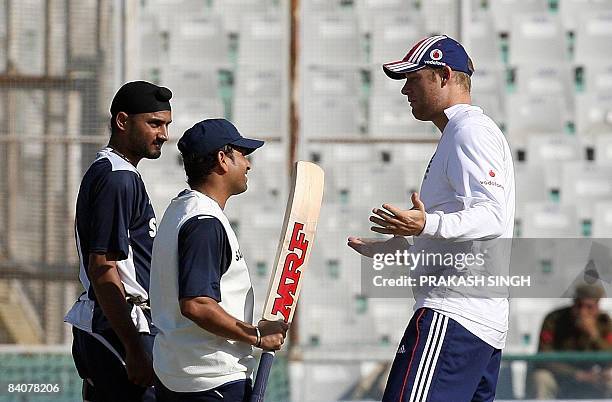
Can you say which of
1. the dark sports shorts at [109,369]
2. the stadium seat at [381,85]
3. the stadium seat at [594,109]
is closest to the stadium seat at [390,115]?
the stadium seat at [381,85]

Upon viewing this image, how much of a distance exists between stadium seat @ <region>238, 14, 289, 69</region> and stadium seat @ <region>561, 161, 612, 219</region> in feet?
6.72

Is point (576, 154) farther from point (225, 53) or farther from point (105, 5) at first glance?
point (105, 5)

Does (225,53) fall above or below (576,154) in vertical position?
above

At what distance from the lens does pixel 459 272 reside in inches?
146

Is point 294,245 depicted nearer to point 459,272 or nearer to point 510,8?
point 459,272

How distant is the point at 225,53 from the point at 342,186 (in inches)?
46.7

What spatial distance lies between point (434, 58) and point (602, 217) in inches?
185

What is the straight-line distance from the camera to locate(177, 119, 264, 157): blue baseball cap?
3479mm

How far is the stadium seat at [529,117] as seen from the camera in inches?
331

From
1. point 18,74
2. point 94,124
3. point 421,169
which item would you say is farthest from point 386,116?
point 18,74

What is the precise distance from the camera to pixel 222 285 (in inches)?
136

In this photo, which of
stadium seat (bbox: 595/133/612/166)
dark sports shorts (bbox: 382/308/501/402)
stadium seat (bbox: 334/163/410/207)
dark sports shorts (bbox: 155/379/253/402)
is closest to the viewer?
dark sports shorts (bbox: 155/379/253/402)

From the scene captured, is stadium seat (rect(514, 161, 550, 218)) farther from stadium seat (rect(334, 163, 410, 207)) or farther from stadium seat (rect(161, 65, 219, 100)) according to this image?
stadium seat (rect(161, 65, 219, 100))

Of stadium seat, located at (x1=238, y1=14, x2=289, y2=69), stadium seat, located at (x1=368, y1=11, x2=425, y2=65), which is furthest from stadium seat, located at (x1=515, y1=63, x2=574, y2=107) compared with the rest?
stadium seat, located at (x1=238, y1=14, x2=289, y2=69)
